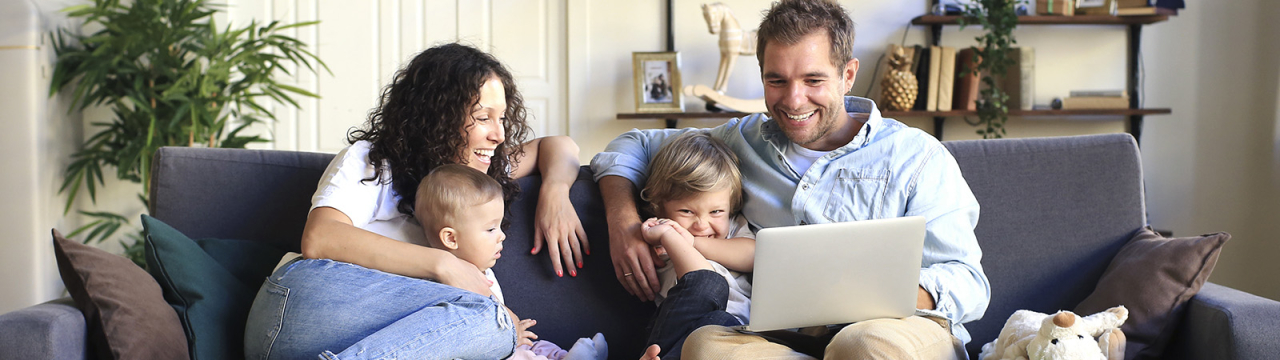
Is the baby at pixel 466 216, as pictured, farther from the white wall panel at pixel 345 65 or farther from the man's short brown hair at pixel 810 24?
the white wall panel at pixel 345 65

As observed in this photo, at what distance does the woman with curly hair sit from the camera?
137cm

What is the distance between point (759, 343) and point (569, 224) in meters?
0.54

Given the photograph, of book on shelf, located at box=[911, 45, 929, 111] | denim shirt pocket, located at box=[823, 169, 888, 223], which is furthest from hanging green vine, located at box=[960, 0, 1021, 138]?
denim shirt pocket, located at box=[823, 169, 888, 223]

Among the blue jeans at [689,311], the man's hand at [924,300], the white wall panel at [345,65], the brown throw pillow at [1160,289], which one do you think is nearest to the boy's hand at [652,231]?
the blue jeans at [689,311]

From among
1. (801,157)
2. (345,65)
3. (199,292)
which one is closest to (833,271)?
(801,157)

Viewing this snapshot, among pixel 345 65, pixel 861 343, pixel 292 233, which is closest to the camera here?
pixel 861 343

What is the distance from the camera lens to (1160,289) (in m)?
1.55

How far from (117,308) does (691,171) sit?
99 centimetres

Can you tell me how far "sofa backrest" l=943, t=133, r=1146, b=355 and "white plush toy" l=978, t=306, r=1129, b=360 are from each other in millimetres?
362

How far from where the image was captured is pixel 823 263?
1.23 m

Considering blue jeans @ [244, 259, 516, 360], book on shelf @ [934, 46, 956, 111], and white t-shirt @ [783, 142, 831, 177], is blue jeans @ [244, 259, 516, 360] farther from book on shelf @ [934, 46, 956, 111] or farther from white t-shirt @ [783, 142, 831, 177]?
book on shelf @ [934, 46, 956, 111]

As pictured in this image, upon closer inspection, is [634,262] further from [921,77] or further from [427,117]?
[921,77]

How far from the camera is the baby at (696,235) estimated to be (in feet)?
4.80

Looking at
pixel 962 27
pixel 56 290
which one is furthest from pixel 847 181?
pixel 56 290
